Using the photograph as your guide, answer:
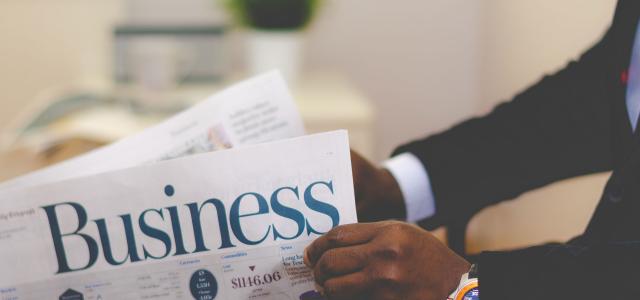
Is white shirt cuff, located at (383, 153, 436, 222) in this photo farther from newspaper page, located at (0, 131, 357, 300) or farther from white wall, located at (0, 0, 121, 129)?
white wall, located at (0, 0, 121, 129)

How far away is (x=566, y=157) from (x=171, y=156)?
0.44 meters

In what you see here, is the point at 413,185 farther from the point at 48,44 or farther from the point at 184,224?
the point at 48,44

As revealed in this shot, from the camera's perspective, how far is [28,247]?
1.94ft

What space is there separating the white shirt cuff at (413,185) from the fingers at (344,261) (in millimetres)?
344

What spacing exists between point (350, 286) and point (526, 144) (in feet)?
1.34

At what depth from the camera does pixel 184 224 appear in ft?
1.92

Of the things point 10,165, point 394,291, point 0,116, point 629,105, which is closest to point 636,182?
point 629,105

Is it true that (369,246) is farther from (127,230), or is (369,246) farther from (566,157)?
(566,157)

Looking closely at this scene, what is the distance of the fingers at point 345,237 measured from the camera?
1.73 ft

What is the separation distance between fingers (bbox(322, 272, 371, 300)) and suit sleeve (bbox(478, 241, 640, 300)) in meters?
0.09

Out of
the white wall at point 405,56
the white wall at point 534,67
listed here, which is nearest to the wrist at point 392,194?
the white wall at point 534,67

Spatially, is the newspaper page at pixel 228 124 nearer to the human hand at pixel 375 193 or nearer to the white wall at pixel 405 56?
the human hand at pixel 375 193

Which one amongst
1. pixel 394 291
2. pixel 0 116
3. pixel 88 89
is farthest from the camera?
pixel 0 116

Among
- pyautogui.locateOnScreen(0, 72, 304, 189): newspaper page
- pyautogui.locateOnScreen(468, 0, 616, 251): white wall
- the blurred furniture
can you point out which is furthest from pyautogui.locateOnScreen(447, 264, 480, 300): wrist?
the blurred furniture
